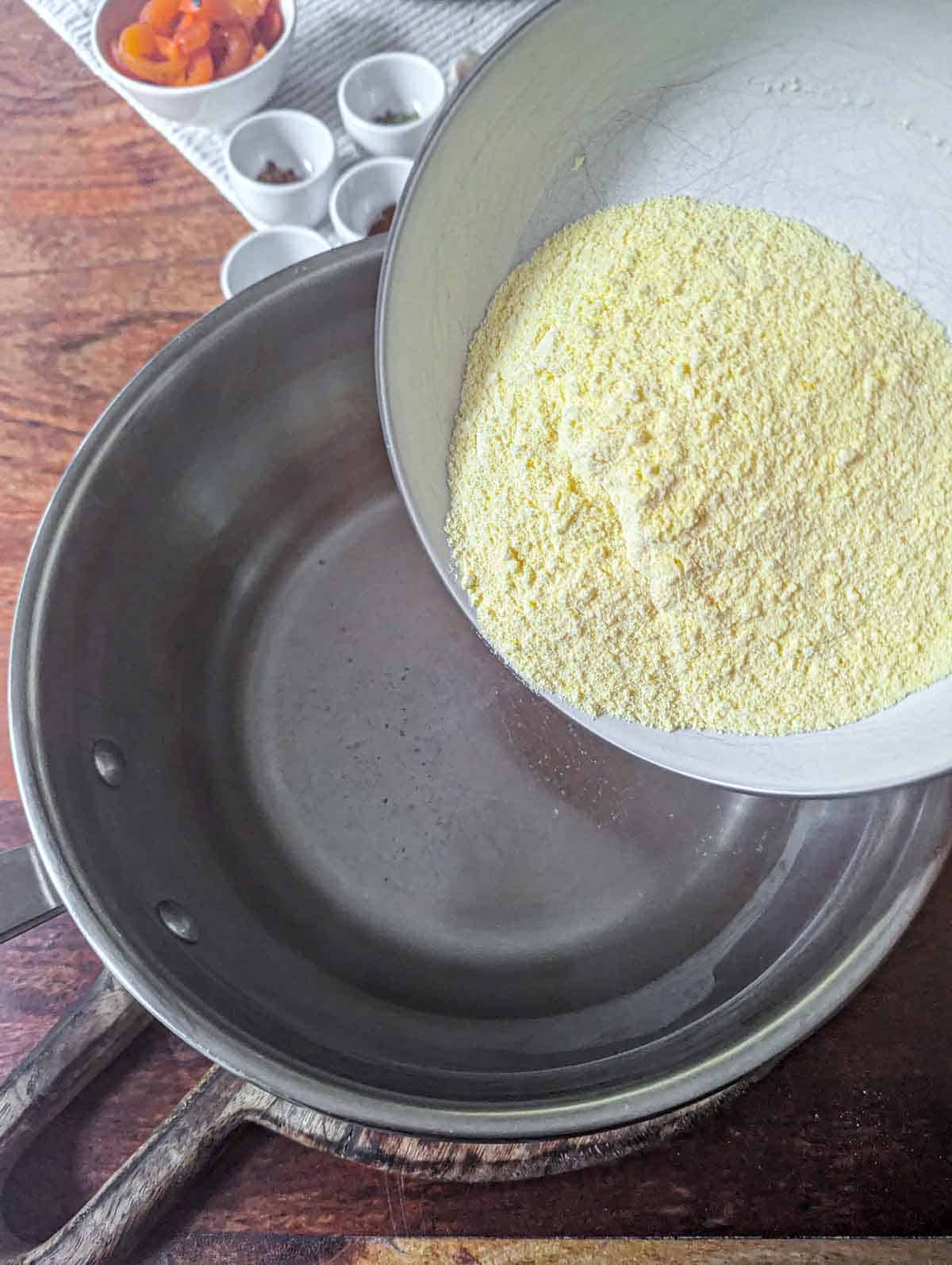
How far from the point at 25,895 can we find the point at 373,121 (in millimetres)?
765

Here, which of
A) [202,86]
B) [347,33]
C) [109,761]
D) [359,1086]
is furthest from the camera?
[347,33]

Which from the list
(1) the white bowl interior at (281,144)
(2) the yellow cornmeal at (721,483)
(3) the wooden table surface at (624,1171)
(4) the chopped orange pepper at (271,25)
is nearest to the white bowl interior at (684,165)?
(2) the yellow cornmeal at (721,483)

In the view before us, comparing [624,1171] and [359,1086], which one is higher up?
[359,1086]

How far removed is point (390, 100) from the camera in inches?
36.1

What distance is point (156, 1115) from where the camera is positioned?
638 mm

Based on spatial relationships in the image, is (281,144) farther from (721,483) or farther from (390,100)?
(721,483)

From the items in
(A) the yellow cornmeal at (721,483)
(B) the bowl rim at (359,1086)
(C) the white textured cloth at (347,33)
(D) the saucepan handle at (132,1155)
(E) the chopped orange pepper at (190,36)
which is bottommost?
(D) the saucepan handle at (132,1155)

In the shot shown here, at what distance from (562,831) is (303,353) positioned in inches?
16.9

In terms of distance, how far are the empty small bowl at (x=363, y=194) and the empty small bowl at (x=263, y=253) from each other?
3cm

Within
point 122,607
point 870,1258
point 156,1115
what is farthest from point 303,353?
point 870,1258

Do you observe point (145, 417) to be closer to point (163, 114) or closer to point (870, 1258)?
point (163, 114)

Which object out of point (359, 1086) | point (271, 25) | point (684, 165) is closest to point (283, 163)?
point (271, 25)

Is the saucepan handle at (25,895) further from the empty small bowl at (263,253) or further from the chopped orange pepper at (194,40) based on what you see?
the chopped orange pepper at (194,40)

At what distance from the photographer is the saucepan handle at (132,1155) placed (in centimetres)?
56
